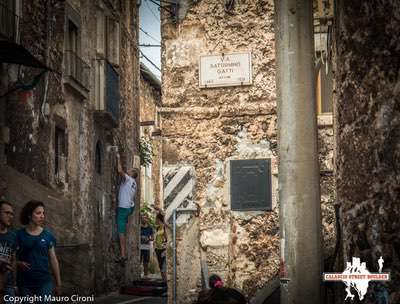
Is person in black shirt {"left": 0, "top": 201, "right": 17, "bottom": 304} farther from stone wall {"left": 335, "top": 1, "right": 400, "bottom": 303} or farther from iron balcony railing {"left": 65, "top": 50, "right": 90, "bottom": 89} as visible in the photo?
iron balcony railing {"left": 65, "top": 50, "right": 90, "bottom": 89}

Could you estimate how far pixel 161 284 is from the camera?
58.2 ft

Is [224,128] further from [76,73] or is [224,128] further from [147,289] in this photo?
[147,289]

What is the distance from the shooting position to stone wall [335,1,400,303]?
431cm

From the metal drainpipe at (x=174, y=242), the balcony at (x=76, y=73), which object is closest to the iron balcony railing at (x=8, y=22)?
the balcony at (x=76, y=73)

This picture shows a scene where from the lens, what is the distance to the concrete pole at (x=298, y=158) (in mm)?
4551

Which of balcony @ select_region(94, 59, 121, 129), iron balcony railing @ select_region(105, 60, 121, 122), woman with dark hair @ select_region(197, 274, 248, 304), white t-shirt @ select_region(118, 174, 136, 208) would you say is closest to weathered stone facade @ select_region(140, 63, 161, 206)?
iron balcony railing @ select_region(105, 60, 121, 122)

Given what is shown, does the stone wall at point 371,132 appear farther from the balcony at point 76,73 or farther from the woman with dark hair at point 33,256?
the balcony at point 76,73

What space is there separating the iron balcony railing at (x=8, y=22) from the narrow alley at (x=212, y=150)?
3cm

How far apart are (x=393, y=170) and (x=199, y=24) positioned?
26.0ft

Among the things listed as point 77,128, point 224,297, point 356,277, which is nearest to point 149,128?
point 77,128

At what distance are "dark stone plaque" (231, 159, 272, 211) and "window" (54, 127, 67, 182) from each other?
5.56 meters

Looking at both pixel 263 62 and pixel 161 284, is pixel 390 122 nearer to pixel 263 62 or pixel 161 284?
pixel 263 62

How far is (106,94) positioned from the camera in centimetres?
1928

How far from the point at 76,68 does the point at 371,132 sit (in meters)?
13.3
